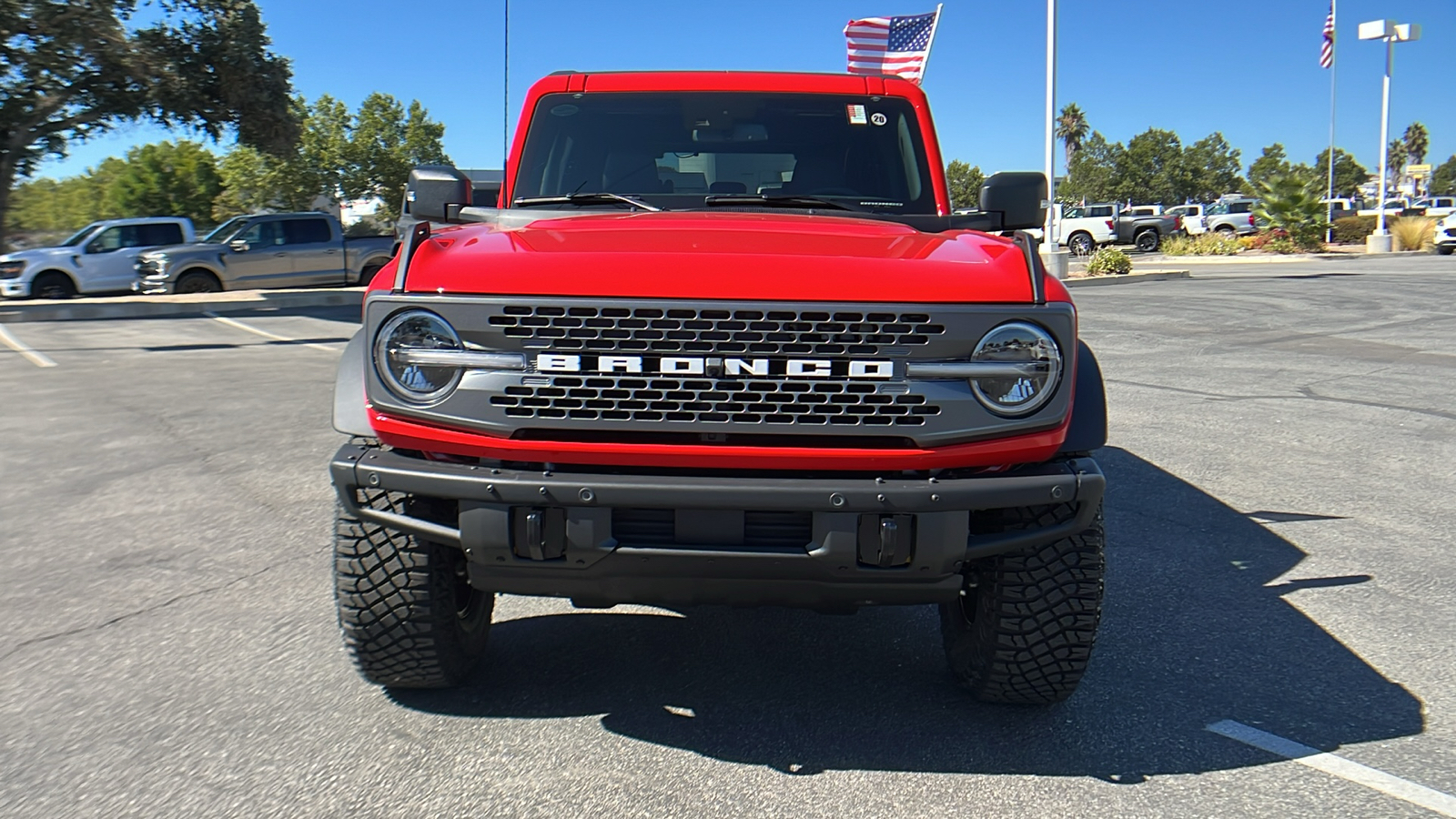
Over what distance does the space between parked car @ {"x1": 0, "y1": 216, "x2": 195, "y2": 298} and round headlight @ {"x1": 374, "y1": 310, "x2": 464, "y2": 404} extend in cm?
2326

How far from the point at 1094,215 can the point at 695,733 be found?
146ft

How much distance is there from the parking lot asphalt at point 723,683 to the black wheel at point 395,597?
219mm

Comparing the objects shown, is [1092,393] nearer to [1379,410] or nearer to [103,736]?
[103,736]

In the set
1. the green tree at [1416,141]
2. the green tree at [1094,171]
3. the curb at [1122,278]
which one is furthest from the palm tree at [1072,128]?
the curb at [1122,278]

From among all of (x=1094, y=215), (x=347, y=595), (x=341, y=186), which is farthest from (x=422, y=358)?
(x=341, y=186)

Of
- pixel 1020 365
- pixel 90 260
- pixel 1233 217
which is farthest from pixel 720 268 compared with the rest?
pixel 1233 217

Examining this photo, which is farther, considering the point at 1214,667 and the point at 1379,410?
the point at 1379,410

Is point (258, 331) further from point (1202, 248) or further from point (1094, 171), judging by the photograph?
point (1094, 171)

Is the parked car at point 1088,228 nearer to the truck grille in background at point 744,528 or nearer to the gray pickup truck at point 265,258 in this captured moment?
the gray pickup truck at point 265,258

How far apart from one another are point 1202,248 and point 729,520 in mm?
40289

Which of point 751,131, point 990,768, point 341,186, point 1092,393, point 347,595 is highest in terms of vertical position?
point 341,186

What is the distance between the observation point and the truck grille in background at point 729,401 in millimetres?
2854

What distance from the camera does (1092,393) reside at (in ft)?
10.2

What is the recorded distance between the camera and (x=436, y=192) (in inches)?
166
